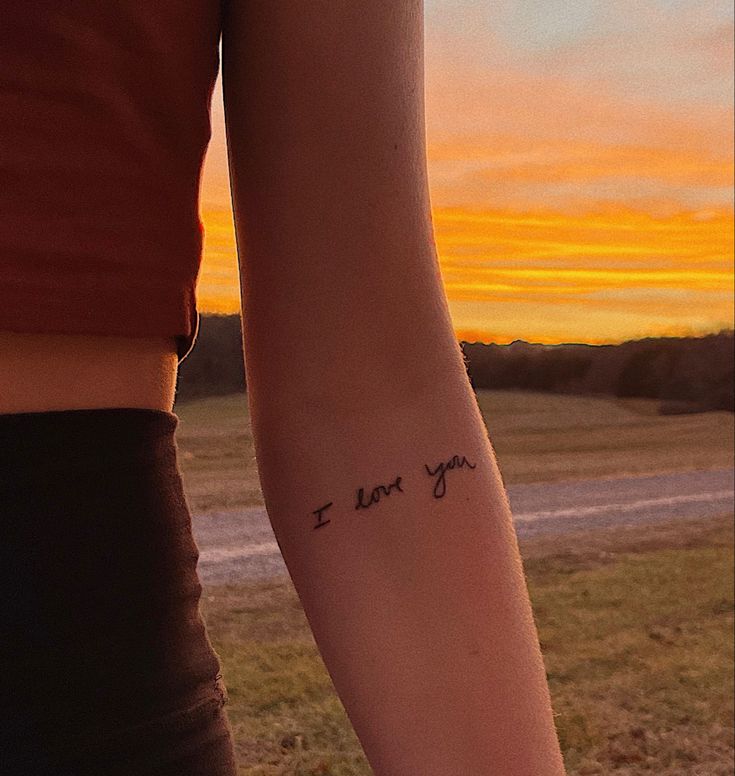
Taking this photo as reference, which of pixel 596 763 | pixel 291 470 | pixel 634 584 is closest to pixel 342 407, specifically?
A: pixel 291 470

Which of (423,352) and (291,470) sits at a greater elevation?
(423,352)

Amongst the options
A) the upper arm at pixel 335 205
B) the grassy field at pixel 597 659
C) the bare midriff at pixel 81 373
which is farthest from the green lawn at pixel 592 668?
the bare midriff at pixel 81 373

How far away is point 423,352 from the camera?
3.41 ft

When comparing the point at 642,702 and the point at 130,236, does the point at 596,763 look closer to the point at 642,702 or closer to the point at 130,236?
the point at 642,702

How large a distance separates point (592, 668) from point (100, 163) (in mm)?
3554

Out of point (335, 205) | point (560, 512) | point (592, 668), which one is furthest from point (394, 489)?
point (560, 512)

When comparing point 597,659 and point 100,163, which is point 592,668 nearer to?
point 597,659

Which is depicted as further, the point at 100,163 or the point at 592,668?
the point at 592,668

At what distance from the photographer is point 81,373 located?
2.96 feet

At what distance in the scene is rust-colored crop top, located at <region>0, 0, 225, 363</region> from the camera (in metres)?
0.89

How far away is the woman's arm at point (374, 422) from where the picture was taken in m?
1.00

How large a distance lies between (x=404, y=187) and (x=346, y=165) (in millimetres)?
59

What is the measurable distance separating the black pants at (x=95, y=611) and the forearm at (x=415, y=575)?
0.16 metres

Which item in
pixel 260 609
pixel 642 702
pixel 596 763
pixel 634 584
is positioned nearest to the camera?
pixel 596 763
